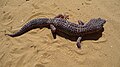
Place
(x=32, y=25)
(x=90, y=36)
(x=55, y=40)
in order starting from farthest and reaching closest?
(x=32, y=25) → (x=90, y=36) → (x=55, y=40)

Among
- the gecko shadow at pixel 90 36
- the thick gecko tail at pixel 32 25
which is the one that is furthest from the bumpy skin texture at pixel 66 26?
the gecko shadow at pixel 90 36

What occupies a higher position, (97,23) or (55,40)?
(97,23)

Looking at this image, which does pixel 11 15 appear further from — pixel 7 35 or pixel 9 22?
pixel 7 35

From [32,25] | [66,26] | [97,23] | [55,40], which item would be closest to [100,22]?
[97,23]

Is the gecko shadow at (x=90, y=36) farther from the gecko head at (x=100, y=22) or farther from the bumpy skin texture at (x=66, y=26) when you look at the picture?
the gecko head at (x=100, y=22)

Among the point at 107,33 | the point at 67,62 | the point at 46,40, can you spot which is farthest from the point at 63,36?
the point at 107,33

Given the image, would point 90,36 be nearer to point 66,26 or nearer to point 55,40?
point 66,26
